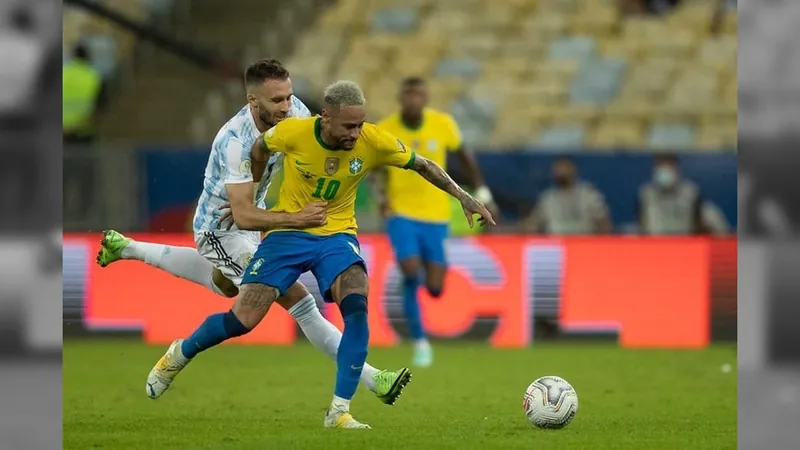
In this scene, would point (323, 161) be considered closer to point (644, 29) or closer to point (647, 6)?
point (644, 29)

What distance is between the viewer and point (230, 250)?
8719 mm

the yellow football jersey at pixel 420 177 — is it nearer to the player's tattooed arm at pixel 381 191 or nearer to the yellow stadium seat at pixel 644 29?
the player's tattooed arm at pixel 381 191

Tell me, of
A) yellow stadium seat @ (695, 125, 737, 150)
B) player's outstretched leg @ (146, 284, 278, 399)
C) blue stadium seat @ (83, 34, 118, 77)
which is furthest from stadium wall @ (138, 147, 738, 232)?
player's outstretched leg @ (146, 284, 278, 399)

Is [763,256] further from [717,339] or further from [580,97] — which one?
[580,97]

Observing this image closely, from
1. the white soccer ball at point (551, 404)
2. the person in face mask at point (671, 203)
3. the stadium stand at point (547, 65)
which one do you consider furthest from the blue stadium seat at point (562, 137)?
the white soccer ball at point (551, 404)

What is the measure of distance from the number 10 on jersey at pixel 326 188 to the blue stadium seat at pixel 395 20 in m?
12.3

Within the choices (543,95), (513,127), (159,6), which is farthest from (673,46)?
(159,6)

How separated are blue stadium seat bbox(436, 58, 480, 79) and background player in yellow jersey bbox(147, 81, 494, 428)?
11611 mm

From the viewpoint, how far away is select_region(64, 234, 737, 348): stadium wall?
1523 centimetres

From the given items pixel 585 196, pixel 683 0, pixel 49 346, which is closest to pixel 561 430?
pixel 49 346

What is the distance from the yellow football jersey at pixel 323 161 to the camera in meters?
7.78

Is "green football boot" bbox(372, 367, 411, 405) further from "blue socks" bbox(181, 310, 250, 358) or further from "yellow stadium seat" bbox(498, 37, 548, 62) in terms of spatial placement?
"yellow stadium seat" bbox(498, 37, 548, 62)

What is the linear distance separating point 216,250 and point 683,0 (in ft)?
42.1

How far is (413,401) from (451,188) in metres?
2.38
